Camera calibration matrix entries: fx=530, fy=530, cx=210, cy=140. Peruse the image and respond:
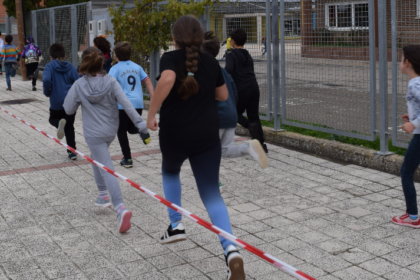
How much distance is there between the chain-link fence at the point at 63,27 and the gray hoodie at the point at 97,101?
429 inches

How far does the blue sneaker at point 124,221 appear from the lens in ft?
14.8

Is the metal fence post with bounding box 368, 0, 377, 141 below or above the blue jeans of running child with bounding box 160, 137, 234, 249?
above

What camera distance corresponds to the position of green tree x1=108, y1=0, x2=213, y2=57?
11.1 m

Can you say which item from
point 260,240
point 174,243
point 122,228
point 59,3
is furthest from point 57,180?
point 59,3

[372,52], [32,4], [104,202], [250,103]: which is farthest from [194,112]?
[32,4]

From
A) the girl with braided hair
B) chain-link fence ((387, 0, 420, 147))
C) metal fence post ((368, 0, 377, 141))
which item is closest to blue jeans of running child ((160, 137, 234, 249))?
the girl with braided hair

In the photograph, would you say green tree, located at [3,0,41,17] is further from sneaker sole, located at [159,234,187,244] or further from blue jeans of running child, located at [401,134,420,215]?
blue jeans of running child, located at [401,134,420,215]

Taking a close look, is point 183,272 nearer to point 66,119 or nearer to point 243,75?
point 243,75

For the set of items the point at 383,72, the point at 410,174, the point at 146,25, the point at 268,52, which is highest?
the point at 146,25

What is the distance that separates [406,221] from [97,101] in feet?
9.63

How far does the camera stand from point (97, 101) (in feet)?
15.9

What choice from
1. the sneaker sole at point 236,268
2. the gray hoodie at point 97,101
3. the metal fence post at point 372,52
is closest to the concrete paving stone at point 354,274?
the sneaker sole at point 236,268

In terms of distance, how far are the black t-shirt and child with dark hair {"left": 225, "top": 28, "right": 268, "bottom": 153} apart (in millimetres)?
3256

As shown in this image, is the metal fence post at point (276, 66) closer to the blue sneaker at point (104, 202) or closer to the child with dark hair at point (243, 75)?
the child with dark hair at point (243, 75)
